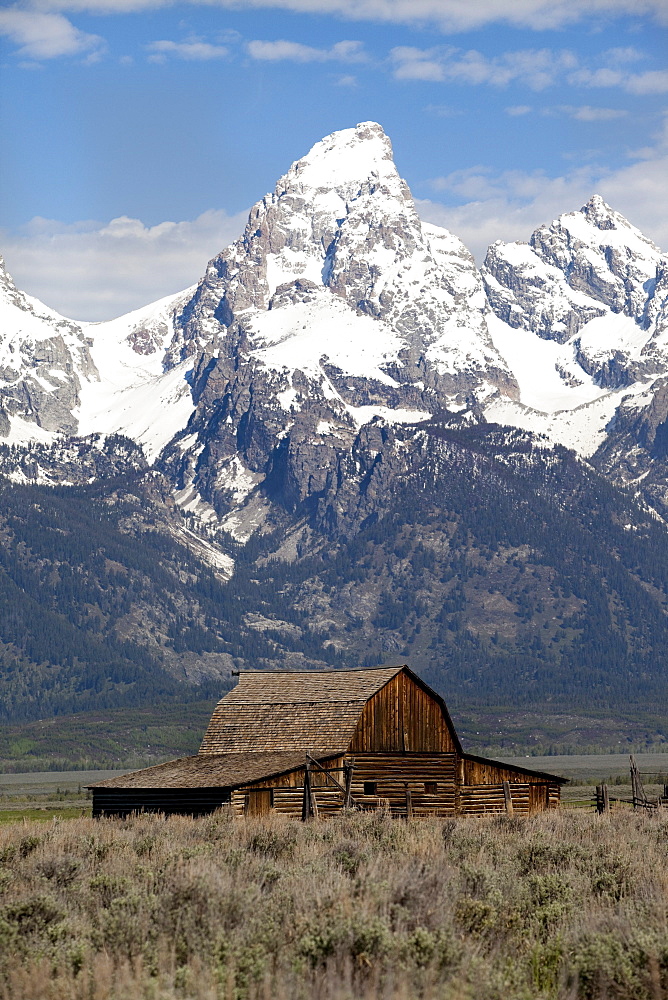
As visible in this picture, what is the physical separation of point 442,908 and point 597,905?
11.8 feet

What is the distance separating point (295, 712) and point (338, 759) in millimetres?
4005

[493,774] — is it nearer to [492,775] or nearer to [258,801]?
[492,775]

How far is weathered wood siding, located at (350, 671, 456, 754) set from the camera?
59.8 metres

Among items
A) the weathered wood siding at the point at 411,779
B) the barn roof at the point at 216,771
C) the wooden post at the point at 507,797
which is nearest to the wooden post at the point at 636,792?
the wooden post at the point at 507,797

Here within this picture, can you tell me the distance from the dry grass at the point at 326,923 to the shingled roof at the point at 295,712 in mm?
29126

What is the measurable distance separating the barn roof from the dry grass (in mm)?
23107

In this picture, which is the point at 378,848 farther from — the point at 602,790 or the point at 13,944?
the point at 602,790

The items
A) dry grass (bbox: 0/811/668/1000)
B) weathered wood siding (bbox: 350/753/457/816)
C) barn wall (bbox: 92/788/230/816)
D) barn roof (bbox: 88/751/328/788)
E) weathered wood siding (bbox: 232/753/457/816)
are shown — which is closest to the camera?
dry grass (bbox: 0/811/668/1000)

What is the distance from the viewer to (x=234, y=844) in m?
30.2

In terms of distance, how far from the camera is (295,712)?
200 feet

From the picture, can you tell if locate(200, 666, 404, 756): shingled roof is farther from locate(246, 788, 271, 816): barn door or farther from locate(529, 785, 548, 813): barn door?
locate(529, 785, 548, 813): barn door

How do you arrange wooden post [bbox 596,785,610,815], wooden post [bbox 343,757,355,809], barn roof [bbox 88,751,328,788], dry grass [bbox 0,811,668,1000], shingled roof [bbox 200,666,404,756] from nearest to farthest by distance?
dry grass [bbox 0,811,668,1000], wooden post [bbox 343,757,355,809], barn roof [bbox 88,751,328,788], wooden post [bbox 596,785,610,815], shingled roof [bbox 200,666,404,756]

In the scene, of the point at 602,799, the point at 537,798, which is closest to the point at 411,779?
the point at 537,798

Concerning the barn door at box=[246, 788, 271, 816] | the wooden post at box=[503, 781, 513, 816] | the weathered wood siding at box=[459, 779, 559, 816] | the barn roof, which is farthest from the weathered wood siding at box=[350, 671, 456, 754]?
the barn door at box=[246, 788, 271, 816]
